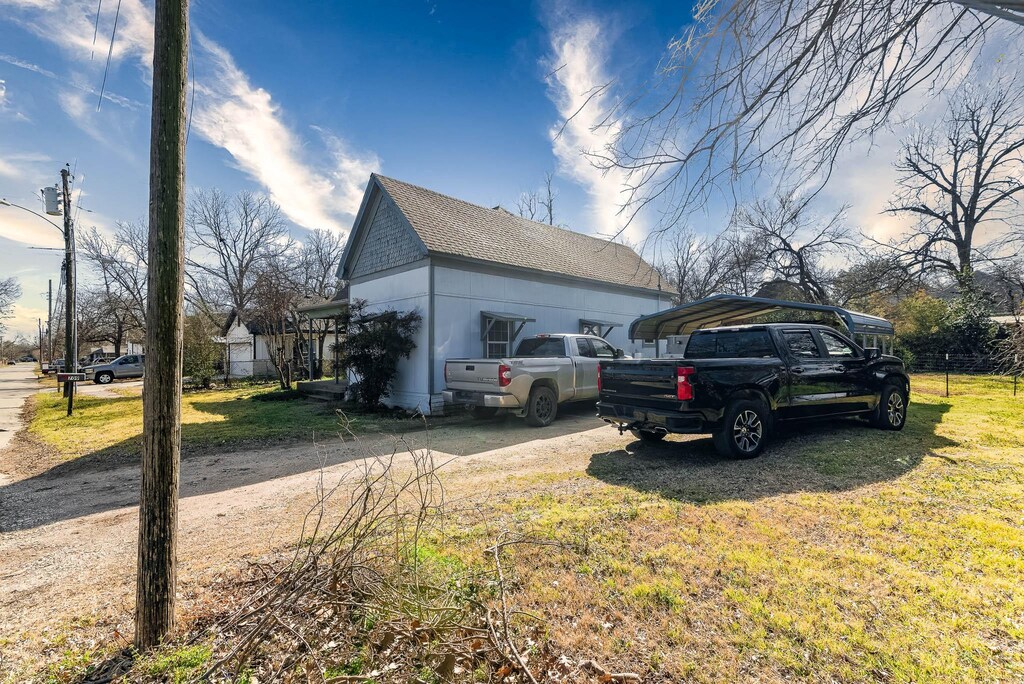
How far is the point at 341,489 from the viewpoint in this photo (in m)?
5.69

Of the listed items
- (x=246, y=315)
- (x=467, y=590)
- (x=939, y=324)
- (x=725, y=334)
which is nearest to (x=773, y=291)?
(x=939, y=324)

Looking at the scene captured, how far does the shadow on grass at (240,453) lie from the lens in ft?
18.8

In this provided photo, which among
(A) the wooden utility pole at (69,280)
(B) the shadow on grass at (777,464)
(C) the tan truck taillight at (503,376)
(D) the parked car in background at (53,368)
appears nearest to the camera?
(B) the shadow on grass at (777,464)

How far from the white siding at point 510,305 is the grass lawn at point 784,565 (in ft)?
23.0

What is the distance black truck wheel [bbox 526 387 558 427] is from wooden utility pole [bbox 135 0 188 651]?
24.3ft

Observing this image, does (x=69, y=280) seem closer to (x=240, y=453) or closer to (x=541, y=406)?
(x=240, y=453)

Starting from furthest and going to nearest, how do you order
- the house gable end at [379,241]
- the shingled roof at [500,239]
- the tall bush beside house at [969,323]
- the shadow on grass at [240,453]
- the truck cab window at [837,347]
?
the tall bush beside house at [969,323], the shingled roof at [500,239], the house gable end at [379,241], the truck cab window at [837,347], the shadow on grass at [240,453]

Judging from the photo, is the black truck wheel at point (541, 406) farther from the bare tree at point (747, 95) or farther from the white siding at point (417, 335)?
the bare tree at point (747, 95)

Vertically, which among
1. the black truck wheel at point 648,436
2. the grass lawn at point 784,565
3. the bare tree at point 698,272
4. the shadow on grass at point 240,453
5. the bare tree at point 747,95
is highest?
the bare tree at point 698,272

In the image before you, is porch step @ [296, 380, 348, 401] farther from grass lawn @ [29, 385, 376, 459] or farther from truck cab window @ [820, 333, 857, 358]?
truck cab window @ [820, 333, 857, 358]

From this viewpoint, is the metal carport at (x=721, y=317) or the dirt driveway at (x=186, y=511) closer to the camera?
the dirt driveway at (x=186, y=511)

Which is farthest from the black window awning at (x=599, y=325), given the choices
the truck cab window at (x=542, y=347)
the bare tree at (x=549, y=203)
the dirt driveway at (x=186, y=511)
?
the bare tree at (x=549, y=203)

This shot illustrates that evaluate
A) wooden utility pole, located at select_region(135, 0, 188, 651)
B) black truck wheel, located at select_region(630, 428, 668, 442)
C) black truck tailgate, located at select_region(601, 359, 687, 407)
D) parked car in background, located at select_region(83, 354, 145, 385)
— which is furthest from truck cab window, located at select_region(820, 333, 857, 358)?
parked car in background, located at select_region(83, 354, 145, 385)

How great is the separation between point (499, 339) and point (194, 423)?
27.5ft
